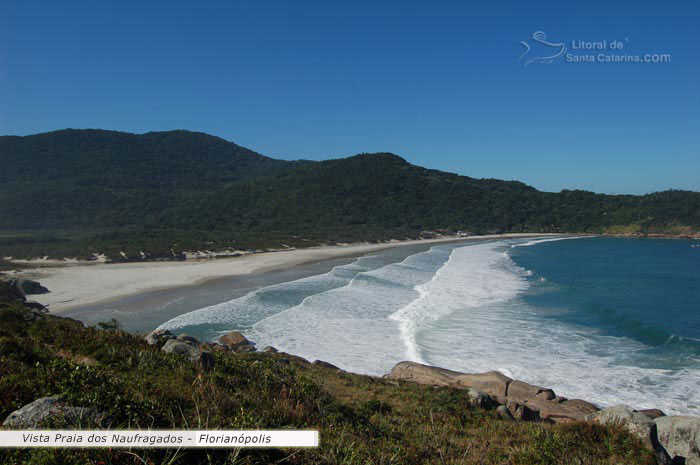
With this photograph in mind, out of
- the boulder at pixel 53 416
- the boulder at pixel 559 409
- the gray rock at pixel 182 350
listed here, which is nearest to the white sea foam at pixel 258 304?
the gray rock at pixel 182 350

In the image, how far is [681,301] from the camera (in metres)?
25.6

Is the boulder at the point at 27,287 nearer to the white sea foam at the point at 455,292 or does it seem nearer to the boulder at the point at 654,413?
the white sea foam at the point at 455,292

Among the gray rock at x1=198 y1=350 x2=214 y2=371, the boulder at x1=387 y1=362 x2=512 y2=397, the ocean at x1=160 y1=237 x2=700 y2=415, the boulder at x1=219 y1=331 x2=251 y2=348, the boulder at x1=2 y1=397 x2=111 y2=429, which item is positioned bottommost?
the ocean at x1=160 y1=237 x2=700 y2=415

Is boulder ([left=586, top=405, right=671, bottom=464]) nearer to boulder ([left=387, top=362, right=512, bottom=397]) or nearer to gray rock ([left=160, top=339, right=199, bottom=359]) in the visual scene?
boulder ([left=387, top=362, right=512, bottom=397])

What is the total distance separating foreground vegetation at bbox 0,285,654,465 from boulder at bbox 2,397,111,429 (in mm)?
152

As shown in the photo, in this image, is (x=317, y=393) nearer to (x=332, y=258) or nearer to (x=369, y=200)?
(x=332, y=258)

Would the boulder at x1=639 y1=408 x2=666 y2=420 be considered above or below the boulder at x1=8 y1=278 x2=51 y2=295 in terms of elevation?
below

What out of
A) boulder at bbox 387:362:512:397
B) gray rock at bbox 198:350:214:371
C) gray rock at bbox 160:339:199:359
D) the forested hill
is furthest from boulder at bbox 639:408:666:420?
the forested hill

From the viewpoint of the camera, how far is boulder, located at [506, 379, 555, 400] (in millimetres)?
10523

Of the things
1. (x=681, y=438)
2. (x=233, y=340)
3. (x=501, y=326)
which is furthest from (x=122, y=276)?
(x=681, y=438)

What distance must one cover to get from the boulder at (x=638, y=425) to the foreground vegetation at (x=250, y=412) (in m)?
0.24

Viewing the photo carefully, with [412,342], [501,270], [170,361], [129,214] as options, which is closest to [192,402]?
[170,361]

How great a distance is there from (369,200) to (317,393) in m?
105

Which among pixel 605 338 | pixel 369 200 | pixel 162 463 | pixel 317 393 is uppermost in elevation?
pixel 369 200
